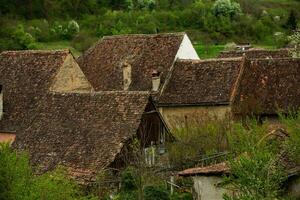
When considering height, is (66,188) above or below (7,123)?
above

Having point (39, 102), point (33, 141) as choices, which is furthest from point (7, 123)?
point (33, 141)

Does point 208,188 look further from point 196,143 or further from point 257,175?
point 196,143

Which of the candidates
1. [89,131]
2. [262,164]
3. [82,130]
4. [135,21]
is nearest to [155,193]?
[89,131]

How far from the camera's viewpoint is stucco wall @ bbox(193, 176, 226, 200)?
75.3 ft

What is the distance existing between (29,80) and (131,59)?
6134mm

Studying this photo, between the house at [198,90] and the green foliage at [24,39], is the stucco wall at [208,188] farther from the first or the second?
the green foliage at [24,39]

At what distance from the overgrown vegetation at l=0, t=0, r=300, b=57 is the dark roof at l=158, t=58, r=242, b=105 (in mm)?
29574

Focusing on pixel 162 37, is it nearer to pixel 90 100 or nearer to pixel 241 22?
pixel 90 100

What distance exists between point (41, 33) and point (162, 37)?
34543mm

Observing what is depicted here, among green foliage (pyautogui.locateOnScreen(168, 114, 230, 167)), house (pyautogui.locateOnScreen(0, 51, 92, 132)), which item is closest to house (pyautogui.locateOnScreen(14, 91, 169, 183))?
green foliage (pyautogui.locateOnScreen(168, 114, 230, 167))

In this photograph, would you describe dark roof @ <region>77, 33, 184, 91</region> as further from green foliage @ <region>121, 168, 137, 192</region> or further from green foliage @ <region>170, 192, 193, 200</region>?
green foliage @ <region>170, 192, 193, 200</region>

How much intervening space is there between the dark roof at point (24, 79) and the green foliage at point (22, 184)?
40.4 feet

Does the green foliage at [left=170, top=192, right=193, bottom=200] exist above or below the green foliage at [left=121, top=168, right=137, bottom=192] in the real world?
below

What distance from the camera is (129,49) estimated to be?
41.8 meters
